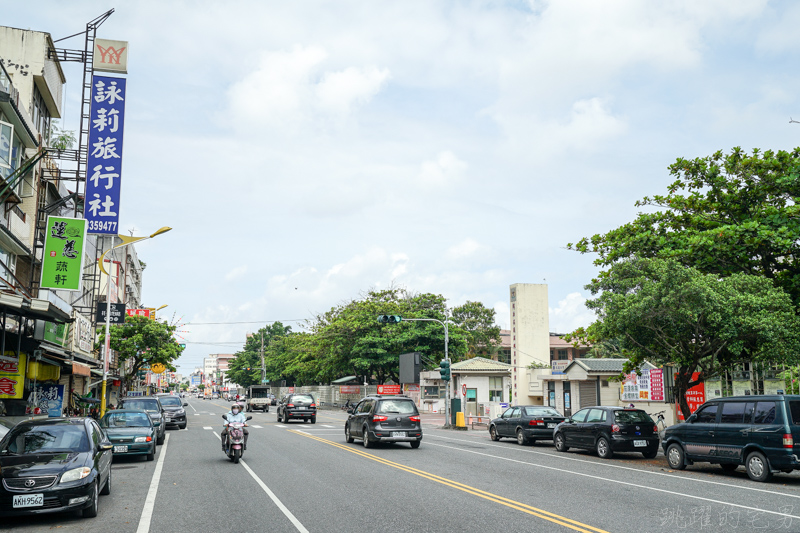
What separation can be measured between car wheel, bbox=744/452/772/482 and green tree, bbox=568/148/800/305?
8257 millimetres

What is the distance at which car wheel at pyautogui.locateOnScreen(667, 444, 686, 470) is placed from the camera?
52.4ft

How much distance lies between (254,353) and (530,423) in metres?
103

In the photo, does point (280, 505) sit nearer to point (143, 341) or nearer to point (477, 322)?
point (143, 341)

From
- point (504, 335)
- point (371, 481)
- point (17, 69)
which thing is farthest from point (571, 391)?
point (504, 335)

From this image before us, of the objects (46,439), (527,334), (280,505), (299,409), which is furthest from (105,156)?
(527,334)

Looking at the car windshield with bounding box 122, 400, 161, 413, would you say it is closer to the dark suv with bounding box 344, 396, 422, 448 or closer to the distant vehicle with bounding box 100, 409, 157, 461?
the distant vehicle with bounding box 100, 409, 157, 461

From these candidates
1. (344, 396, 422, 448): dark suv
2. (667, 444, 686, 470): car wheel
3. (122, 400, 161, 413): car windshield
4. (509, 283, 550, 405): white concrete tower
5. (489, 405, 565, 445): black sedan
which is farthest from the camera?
(509, 283, 550, 405): white concrete tower

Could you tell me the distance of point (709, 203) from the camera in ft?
77.3

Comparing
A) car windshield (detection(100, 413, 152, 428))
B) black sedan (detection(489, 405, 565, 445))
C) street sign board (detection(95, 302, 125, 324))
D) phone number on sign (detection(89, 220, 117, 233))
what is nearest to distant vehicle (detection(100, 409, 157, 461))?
car windshield (detection(100, 413, 152, 428))

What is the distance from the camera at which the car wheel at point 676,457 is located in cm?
1599

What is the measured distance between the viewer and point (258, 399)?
60125mm

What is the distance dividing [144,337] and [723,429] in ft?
123

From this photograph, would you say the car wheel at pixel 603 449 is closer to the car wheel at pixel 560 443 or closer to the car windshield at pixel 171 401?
the car wheel at pixel 560 443

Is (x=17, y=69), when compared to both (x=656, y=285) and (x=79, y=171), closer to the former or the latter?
(x=79, y=171)
